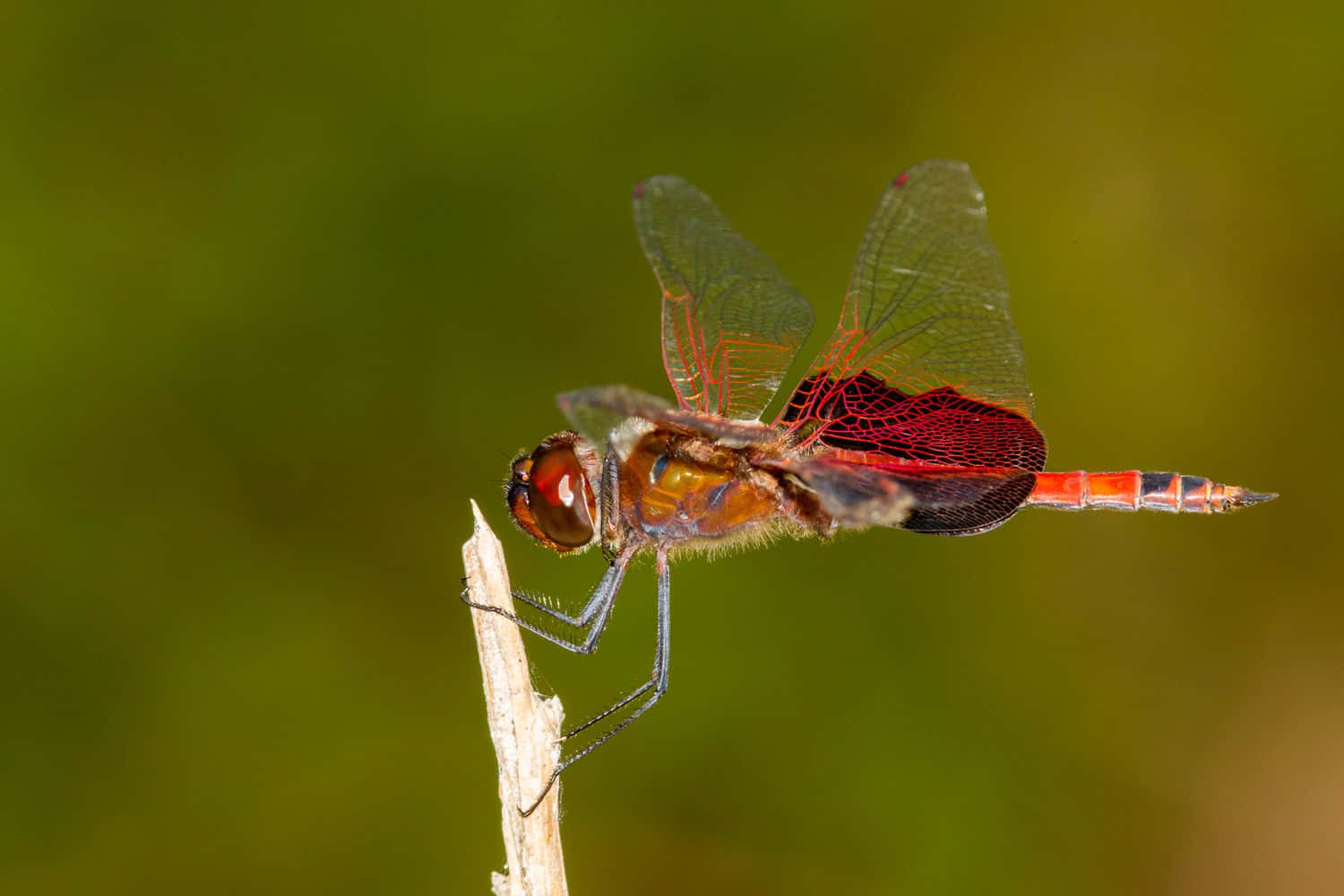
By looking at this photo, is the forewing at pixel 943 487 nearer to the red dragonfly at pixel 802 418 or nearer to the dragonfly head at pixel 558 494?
the red dragonfly at pixel 802 418

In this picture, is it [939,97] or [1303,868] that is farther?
[939,97]

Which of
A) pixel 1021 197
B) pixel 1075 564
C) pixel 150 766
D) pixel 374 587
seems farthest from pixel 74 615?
pixel 1021 197

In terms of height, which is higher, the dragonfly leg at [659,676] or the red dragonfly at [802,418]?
the red dragonfly at [802,418]

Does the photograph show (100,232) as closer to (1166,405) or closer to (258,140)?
(258,140)

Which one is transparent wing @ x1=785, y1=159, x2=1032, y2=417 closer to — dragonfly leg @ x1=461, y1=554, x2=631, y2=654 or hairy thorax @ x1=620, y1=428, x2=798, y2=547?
hairy thorax @ x1=620, y1=428, x2=798, y2=547

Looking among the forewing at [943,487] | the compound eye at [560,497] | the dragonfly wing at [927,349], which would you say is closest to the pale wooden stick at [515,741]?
the compound eye at [560,497]

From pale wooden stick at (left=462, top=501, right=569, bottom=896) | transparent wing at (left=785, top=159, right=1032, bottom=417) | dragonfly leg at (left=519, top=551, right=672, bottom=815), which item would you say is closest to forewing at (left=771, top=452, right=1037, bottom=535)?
transparent wing at (left=785, top=159, right=1032, bottom=417)
